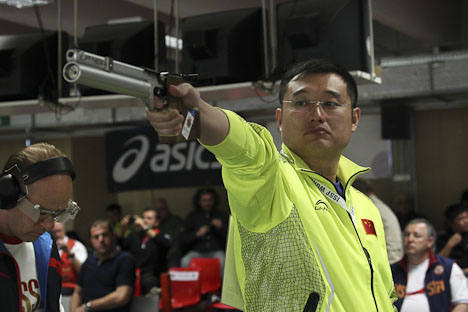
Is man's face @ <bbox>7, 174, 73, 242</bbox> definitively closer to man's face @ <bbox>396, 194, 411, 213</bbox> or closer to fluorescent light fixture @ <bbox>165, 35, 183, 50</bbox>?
fluorescent light fixture @ <bbox>165, 35, 183, 50</bbox>

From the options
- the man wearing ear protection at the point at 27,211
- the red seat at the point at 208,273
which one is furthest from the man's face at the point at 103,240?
the man wearing ear protection at the point at 27,211

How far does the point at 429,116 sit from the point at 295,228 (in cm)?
754

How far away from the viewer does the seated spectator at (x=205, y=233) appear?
6.94m

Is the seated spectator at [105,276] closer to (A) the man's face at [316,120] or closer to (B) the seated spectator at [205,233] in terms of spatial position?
(B) the seated spectator at [205,233]

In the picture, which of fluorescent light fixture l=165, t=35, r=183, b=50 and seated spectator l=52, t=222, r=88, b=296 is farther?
seated spectator l=52, t=222, r=88, b=296

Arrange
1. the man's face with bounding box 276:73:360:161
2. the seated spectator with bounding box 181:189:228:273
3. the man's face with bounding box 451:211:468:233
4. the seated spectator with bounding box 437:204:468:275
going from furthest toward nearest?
the seated spectator with bounding box 181:189:228:273 → the man's face with bounding box 451:211:468:233 → the seated spectator with bounding box 437:204:468:275 → the man's face with bounding box 276:73:360:161

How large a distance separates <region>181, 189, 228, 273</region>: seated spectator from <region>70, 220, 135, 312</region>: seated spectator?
147 centimetres

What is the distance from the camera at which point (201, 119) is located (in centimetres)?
120

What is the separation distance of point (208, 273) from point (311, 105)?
494 cm

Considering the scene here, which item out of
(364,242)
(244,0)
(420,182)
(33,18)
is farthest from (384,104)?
(364,242)

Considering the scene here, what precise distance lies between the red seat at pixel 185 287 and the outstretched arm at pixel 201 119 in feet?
16.7

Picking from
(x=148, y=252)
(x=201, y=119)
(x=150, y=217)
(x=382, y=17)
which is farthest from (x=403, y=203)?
(x=201, y=119)

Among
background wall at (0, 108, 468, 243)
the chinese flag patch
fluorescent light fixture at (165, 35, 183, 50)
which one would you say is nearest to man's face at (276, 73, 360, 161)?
the chinese flag patch

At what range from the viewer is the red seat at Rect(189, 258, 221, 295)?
6391mm
